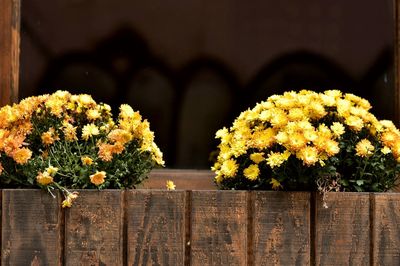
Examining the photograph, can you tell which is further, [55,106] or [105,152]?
[55,106]

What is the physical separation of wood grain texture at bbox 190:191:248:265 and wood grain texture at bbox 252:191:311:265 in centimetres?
5

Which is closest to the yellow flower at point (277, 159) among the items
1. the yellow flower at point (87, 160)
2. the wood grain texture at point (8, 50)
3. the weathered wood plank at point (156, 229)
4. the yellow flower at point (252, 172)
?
the yellow flower at point (252, 172)

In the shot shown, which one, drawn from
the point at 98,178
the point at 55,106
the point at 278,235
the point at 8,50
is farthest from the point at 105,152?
the point at 8,50

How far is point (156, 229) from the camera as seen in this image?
257cm

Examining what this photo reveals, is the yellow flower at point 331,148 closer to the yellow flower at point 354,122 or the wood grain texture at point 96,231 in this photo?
the yellow flower at point 354,122

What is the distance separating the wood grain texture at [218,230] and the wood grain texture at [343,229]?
0.89ft

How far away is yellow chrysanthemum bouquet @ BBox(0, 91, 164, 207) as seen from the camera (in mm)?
2648

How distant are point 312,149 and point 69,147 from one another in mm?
938

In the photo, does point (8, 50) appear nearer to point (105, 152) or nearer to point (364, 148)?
point (105, 152)

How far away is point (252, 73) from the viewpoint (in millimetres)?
3758

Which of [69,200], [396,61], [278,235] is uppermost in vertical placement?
[396,61]

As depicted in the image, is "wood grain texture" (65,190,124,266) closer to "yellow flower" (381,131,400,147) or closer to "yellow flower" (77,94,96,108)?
"yellow flower" (77,94,96,108)

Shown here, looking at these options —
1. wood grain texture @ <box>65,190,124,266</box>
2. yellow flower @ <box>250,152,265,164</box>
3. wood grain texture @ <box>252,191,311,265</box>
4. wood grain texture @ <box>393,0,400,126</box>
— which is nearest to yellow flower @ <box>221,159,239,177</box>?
yellow flower @ <box>250,152,265,164</box>

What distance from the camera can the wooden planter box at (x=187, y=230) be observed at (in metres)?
2.56
